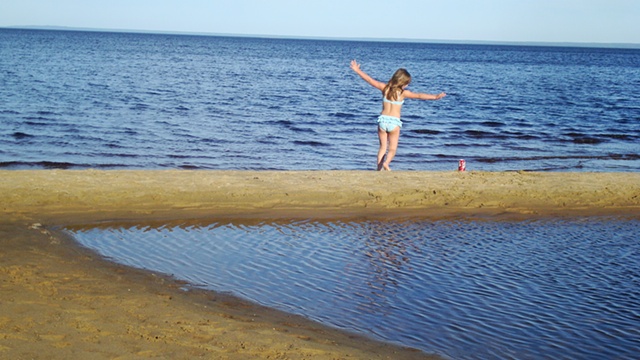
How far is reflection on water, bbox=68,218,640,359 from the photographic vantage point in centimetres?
592

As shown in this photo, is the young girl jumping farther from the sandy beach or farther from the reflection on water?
the reflection on water

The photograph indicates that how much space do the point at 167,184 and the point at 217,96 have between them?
2533 centimetres

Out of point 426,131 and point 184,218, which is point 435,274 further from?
point 426,131

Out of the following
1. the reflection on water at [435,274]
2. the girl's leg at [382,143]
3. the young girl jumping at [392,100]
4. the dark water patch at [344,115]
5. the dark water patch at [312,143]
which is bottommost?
the dark water patch at [344,115]

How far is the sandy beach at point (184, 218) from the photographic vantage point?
5168 millimetres

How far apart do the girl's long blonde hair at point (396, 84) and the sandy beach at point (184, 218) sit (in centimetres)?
128

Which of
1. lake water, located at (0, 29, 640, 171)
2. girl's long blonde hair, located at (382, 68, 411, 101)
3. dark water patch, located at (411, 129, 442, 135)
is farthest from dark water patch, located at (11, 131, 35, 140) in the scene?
girl's long blonde hair, located at (382, 68, 411, 101)

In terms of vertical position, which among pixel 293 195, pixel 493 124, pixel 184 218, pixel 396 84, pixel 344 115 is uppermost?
pixel 396 84

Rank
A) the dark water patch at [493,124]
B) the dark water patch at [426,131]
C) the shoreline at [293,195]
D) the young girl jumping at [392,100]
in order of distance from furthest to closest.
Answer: the dark water patch at [493,124], the dark water patch at [426,131], the young girl jumping at [392,100], the shoreline at [293,195]

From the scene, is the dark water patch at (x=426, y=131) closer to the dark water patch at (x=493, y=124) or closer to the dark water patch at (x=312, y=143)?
the dark water patch at (x=493, y=124)

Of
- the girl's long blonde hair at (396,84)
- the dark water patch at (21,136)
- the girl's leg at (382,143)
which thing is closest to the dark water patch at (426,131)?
the dark water patch at (21,136)

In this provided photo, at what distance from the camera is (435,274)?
7.51 metres

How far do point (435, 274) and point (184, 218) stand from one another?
3.60m

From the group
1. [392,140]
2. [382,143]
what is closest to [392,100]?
[392,140]
